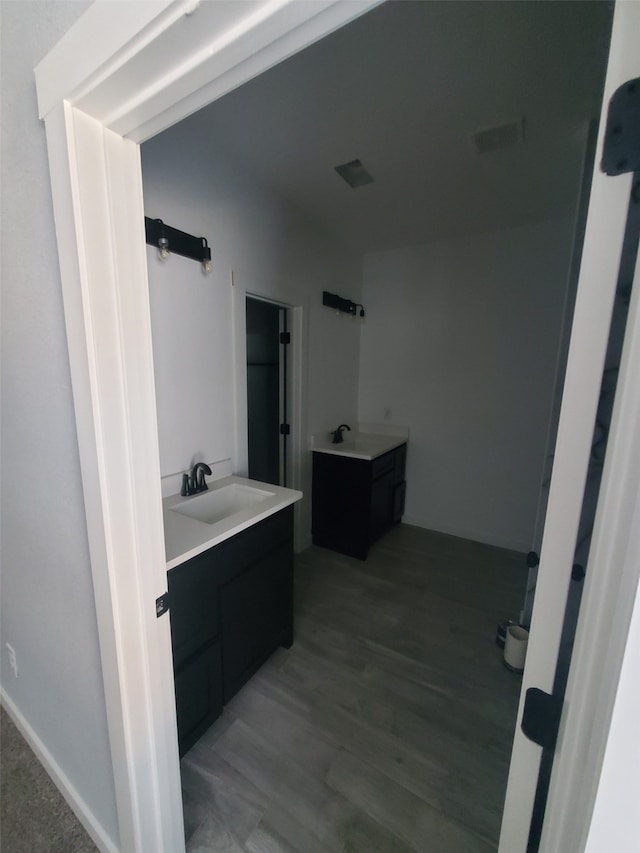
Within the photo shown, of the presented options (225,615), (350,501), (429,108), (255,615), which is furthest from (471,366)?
(225,615)

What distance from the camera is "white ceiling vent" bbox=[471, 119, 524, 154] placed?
5.30 ft

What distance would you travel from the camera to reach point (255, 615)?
5.28ft

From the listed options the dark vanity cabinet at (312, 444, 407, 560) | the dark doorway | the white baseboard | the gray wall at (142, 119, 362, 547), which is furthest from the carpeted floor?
the dark vanity cabinet at (312, 444, 407, 560)

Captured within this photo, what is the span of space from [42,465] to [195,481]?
0.88 meters

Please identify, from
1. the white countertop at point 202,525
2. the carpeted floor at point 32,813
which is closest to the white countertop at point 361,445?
the white countertop at point 202,525

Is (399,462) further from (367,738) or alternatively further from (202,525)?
(202,525)

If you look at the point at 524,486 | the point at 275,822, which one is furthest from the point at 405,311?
the point at 275,822

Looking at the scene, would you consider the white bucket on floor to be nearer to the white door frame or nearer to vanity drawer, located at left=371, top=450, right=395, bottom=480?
vanity drawer, located at left=371, top=450, right=395, bottom=480

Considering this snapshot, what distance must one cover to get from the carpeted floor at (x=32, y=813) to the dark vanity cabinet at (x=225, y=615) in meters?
0.37

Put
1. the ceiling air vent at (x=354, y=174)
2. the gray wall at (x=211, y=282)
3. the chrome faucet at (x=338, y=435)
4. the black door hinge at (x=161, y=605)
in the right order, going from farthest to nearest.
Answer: the chrome faucet at (x=338, y=435) → the ceiling air vent at (x=354, y=174) → the gray wall at (x=211, y=282) → the black door hinge at (x=161, y=605)

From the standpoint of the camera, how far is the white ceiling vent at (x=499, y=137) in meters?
1.62

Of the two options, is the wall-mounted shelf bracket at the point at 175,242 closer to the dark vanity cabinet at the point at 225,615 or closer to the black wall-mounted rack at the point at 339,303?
the black wall-mounted rack at the point at 339,303

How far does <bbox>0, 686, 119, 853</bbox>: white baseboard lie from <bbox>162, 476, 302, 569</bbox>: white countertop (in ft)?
2.79

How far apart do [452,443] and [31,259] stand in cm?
320
